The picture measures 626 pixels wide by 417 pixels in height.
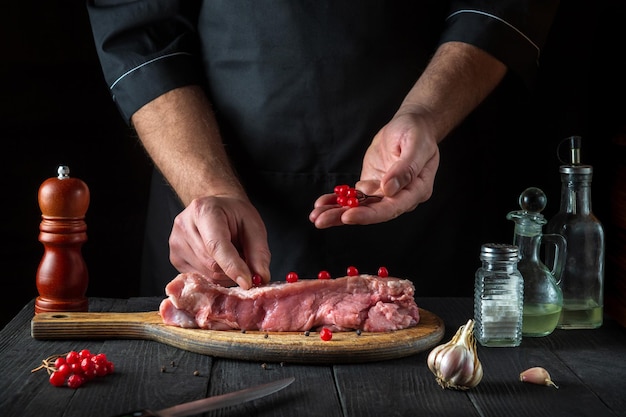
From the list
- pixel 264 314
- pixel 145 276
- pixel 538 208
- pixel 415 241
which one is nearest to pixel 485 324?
pixel 538 208

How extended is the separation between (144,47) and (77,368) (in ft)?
4.19

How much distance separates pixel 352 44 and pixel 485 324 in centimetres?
103

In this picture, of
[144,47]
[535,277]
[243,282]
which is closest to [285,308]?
[243,282]

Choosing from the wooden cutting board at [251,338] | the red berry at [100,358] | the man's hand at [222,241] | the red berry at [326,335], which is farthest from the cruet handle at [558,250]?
the red berry at [100,358]

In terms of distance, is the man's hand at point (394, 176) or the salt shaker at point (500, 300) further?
the man's hand at point (394, 176)

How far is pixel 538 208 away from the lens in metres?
2.03

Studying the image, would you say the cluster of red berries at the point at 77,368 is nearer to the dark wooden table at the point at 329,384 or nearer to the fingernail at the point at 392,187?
the dark wooden table at the point at 329,384

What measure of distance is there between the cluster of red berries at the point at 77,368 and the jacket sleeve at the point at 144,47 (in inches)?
42.8

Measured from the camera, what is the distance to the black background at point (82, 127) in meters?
3.10

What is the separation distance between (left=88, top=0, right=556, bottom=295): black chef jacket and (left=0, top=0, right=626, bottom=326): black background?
1.49 ft

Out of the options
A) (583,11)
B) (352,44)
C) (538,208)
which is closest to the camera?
(538,208)

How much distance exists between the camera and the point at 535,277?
78.2 inches

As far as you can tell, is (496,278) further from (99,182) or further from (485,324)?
(99,182)

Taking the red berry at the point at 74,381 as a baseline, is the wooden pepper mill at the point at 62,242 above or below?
above
